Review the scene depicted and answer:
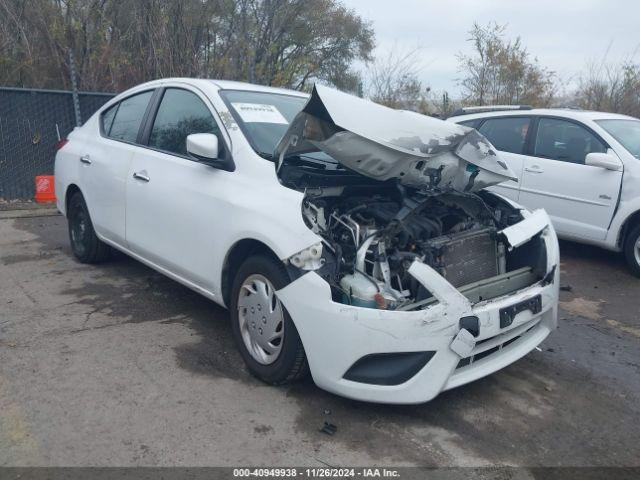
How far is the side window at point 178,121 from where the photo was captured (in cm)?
404

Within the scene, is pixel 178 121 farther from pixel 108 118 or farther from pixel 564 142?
pixel 564 142

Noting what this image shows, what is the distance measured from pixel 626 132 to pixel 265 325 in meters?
5.08

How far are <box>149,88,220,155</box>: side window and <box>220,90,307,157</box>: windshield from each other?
0.19 meters

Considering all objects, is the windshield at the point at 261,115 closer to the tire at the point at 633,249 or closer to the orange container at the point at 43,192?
the tire at the point at 633,249

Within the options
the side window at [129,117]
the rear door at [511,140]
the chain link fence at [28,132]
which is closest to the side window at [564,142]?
the rear door at [511,140]

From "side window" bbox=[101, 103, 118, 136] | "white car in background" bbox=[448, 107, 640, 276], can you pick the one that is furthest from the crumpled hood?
"white car in background" bbox=[448, 107, 640, 276]

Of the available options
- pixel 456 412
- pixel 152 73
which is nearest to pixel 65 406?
pixel 456 412

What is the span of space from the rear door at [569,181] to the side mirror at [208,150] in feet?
14.0

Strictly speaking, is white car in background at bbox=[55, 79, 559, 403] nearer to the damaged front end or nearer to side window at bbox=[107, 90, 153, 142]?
the damaged front end

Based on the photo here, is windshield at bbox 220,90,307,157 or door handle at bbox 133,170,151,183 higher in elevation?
windshield at bbox 220,90,307,157

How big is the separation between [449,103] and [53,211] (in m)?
10.9

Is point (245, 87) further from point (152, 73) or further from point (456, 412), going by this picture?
point (152, 73)

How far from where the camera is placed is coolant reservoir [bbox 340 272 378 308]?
2924 mm

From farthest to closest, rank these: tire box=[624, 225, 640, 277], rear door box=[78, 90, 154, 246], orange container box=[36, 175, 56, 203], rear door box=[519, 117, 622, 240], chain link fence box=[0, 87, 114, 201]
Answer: orange container box=[36, 175, 56, 203], chain link fence box=[0, 87, 114, 201], rear door box=[519, 117, 622, 240], tire box=[624, 225, 640, 277], rear door box=[78, 90, 154, 246]
